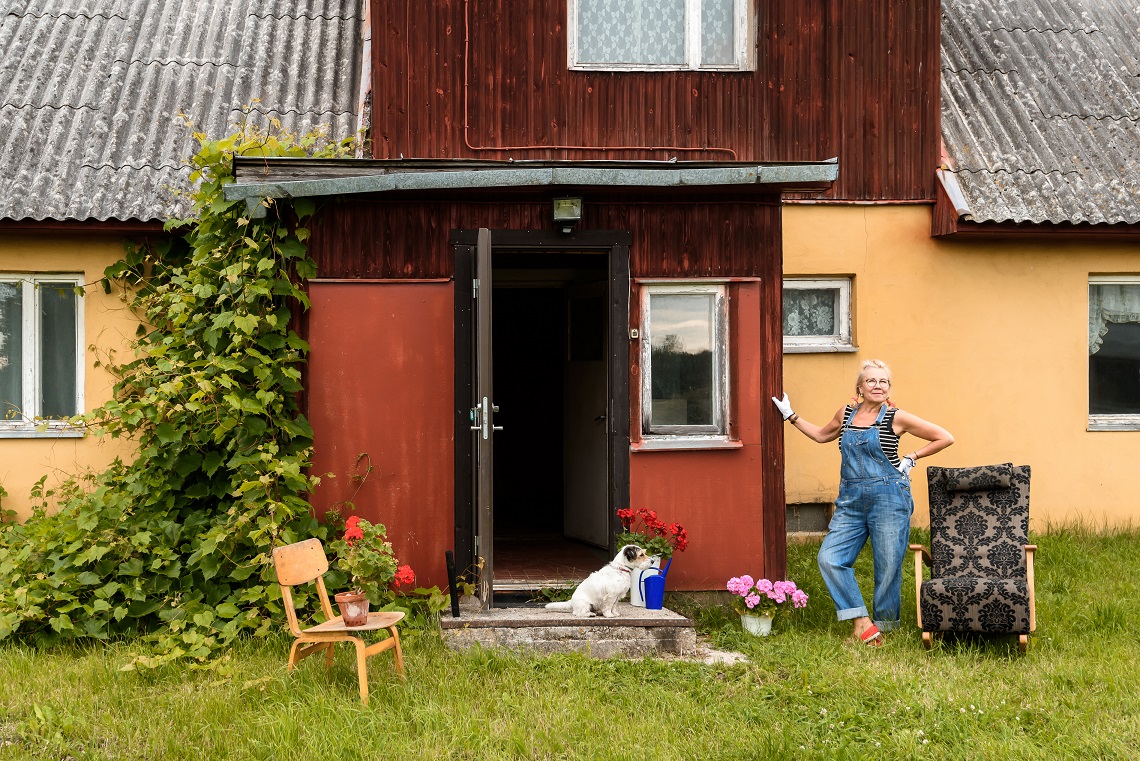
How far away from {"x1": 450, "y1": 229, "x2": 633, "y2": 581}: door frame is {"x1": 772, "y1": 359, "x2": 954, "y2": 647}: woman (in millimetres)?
1471

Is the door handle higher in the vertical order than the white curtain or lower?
lower

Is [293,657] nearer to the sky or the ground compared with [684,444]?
nearer to the ground

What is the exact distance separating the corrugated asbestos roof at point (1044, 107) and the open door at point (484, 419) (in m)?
4.93

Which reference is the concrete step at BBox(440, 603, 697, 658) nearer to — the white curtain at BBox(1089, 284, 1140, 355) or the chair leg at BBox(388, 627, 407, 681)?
the chair leg at BBox(388, 627, 407, 681)

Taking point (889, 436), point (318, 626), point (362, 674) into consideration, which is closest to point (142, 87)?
point (318, 626)

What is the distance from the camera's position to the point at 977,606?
6.93 meters

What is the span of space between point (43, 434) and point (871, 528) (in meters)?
6.36

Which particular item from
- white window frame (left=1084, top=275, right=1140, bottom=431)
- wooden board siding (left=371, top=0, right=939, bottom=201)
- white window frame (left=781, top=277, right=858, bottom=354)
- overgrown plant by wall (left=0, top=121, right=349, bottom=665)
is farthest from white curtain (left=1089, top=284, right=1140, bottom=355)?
overgrown plant by wall (left=0, top=121, right=349, bottom=665)

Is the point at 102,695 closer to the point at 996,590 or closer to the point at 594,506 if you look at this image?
the point at 594,506

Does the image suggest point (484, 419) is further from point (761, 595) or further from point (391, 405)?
point (761, 595)

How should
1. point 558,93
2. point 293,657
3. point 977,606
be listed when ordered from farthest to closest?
point 558,93 → point 977,606 → point 293,657

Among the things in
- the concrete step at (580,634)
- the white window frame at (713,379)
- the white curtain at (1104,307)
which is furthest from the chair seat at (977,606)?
the white curtain at (1104,307)

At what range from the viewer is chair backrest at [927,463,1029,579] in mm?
7430

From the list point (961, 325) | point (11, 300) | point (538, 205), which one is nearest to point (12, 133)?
point (11, 300)
